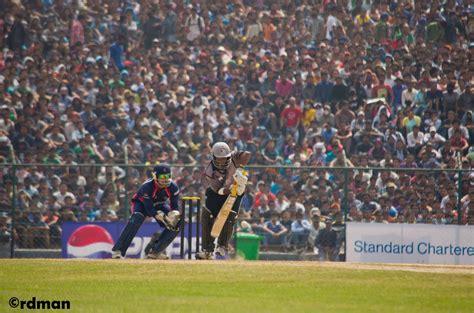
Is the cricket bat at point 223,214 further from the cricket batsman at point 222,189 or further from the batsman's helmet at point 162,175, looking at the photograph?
the batsman's helmet at point 162,175

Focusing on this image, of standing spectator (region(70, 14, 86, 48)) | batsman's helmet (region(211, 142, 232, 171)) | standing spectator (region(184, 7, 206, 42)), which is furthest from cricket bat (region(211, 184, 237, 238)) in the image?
standing spectator (region(70, 14, 86, 48))

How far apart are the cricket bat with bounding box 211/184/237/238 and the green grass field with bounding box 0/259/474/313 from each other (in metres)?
0.76

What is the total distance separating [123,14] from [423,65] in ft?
28.6

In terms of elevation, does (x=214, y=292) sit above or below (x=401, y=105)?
below

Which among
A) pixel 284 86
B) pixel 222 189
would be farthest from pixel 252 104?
pixel 222 189

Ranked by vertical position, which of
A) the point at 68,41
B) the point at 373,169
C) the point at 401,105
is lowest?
the point at 373,169

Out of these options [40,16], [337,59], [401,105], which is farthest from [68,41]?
[401,105]

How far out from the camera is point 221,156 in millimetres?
16797

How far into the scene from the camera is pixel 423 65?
87.7ft

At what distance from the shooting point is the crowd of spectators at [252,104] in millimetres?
21984

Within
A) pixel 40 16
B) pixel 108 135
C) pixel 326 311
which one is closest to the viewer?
pixel 326 311

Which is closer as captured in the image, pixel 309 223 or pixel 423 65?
pixel 309 223

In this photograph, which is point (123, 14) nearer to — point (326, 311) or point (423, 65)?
point (423, 65)

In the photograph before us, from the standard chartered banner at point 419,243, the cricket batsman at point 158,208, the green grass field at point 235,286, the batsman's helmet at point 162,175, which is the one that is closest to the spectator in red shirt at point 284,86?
the standard chartered banner at point 419,243
